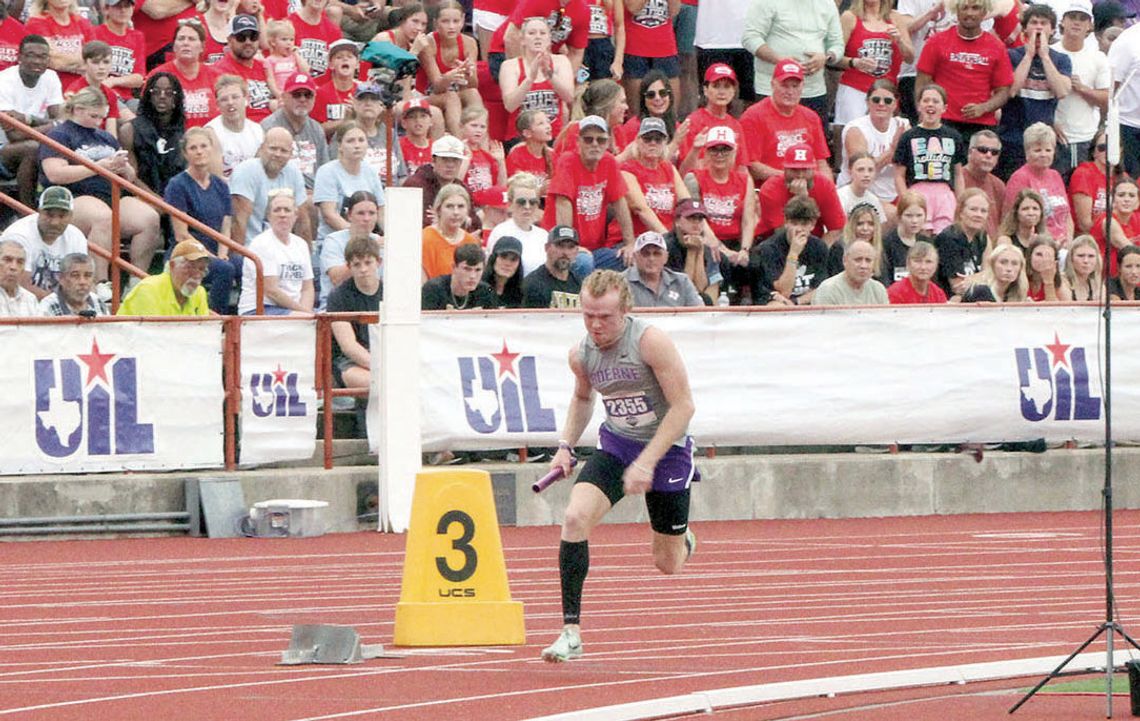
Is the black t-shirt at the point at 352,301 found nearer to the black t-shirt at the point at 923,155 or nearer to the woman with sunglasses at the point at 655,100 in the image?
the woman with sunglasses at the point at 655,100

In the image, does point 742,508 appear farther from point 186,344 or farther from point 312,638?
point 312,638

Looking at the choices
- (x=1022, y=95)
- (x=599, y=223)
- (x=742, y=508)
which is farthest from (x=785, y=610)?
(x=1022, y=95)

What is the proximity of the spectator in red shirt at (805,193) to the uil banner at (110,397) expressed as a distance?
5.44 metres

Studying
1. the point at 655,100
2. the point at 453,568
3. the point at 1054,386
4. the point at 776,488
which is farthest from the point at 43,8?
the point at 453,568

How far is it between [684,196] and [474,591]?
30.3 feet

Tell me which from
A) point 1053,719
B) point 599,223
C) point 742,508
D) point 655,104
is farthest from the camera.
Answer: point 655,104

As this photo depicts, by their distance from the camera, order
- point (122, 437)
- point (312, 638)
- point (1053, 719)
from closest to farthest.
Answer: point (1053, 719) → point (312, 638) → point (122, 437)

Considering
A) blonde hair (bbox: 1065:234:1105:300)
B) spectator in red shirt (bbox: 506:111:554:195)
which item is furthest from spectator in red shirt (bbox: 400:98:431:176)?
blonde hair (bbox: 1065:234:1105:300)

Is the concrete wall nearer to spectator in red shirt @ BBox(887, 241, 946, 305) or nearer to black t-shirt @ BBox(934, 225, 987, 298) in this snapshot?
spectator in red shirt @ BBox(887, 241, 946, 305)

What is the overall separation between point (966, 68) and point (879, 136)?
4.96 ft

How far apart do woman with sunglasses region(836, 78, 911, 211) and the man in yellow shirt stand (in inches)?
269

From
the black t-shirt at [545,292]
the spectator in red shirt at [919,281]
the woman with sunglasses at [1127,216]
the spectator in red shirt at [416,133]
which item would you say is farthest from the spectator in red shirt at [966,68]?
the black t-shirt at [545,292]

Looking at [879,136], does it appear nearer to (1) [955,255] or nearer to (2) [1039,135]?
(2) [1039,135]

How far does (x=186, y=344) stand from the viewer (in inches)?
656
